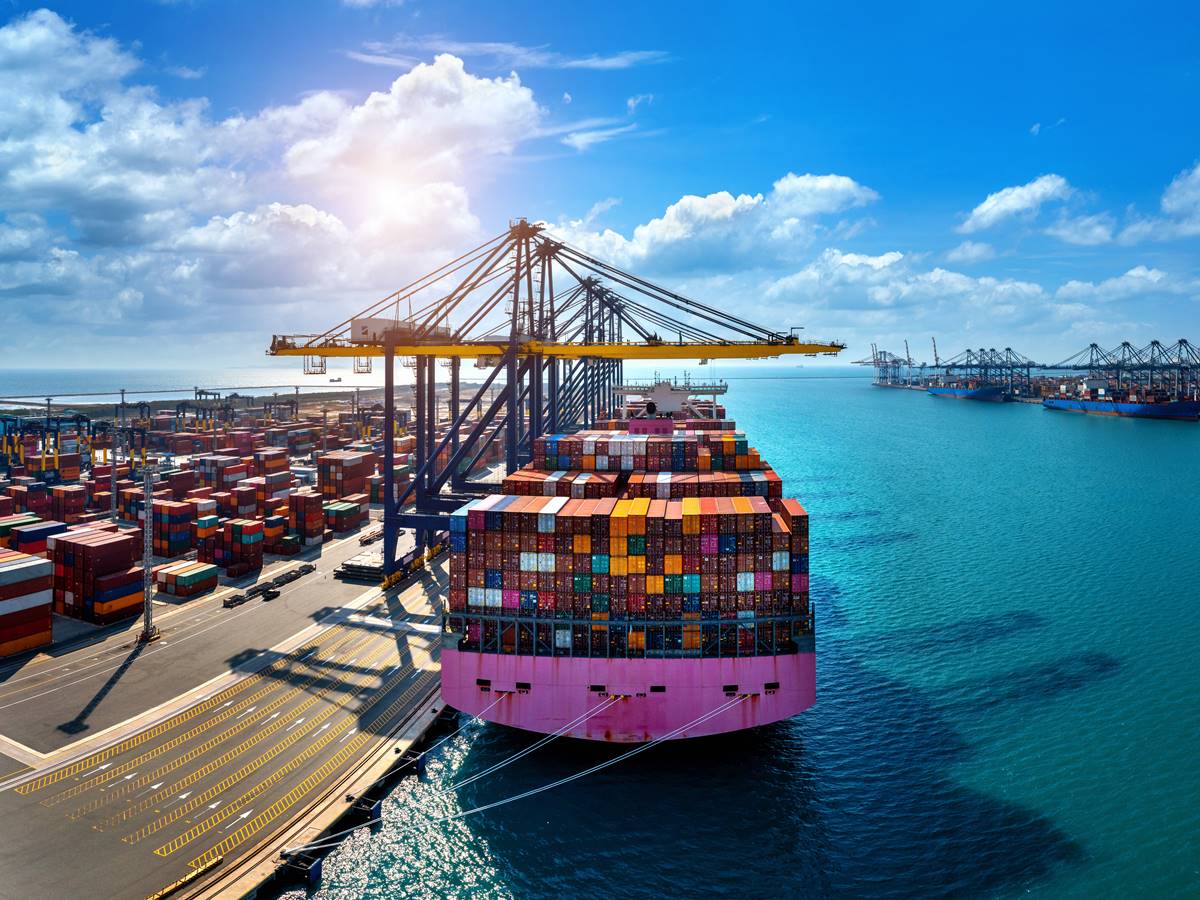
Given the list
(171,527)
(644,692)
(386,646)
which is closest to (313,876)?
(644,692)

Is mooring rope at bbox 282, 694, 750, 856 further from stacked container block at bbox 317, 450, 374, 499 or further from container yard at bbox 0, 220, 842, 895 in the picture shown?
stacked container block at bbox 317, 450, 374, 499

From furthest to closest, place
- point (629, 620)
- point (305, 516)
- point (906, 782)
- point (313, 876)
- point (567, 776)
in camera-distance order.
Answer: point (305, 516)
point (629, 620)
point (567, 776)
point (906, 782)
point (313, 876)

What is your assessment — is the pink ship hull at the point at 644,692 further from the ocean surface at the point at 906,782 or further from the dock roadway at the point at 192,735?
the dock roadway at the point at 192,735

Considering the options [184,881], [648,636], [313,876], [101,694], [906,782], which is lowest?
[906,782]

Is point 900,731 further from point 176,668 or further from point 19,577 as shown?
point 19,577

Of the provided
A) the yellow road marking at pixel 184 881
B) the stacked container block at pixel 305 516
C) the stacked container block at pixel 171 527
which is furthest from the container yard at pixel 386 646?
the stacked container block at pixel 305 516

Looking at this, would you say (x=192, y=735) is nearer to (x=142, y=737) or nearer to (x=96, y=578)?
(x=142, y=737)

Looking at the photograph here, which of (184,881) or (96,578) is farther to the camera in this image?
(96,578)
